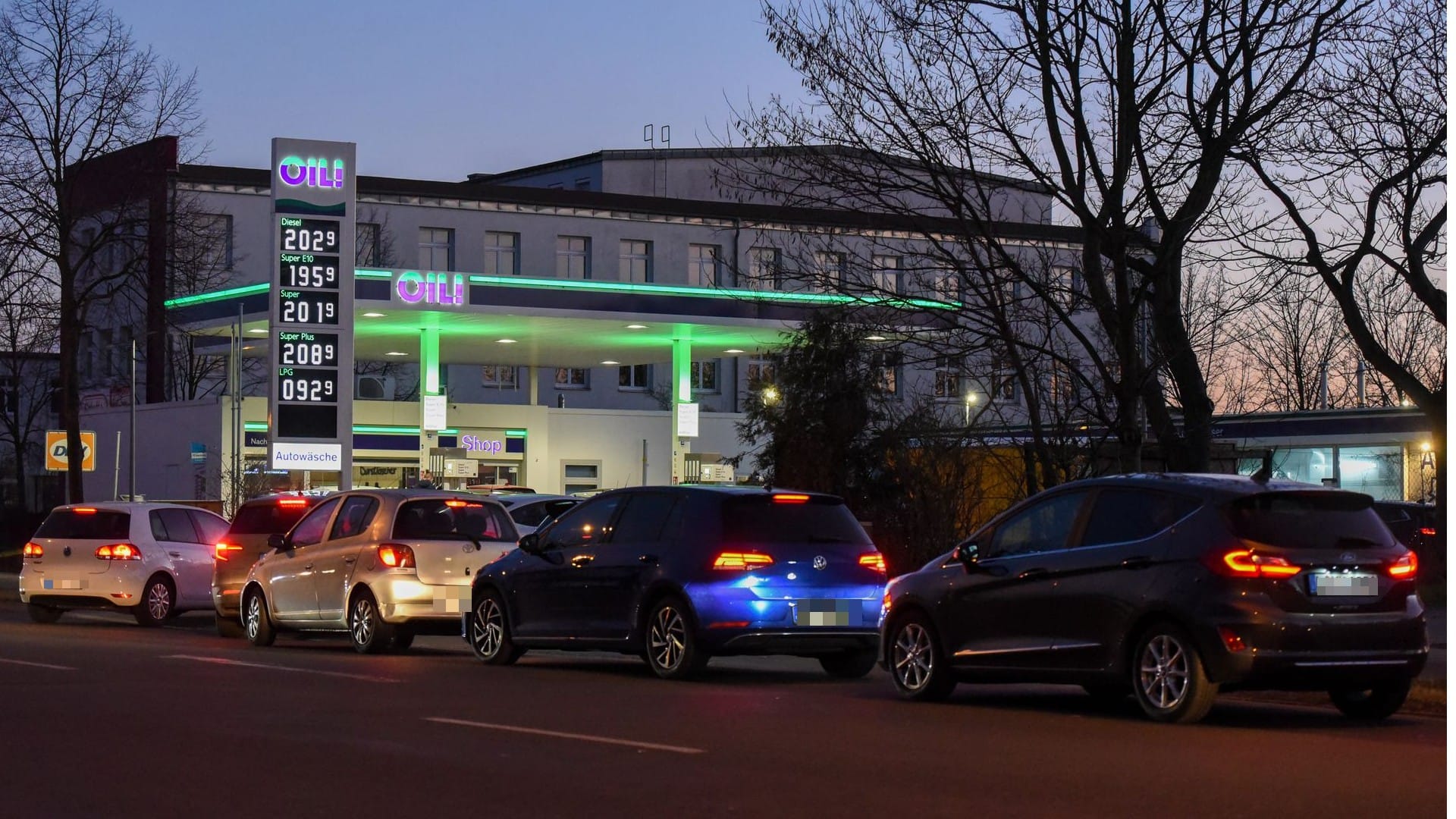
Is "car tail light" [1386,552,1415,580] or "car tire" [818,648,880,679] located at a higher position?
"car tail light" [1386,552,1415,580]

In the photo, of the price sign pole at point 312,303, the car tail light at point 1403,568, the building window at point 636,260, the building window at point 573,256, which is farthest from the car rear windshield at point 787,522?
the building window at point 636,260

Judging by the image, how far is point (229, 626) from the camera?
72.8 ft

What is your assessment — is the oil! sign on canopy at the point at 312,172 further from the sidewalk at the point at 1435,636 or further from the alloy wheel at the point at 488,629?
the alloy wheel at the point at 488,629

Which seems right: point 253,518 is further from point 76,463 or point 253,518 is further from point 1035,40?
point 76,463

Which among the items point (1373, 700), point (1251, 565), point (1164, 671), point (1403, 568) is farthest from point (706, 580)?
point (1403, 568)

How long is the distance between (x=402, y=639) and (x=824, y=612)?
592 centimetres

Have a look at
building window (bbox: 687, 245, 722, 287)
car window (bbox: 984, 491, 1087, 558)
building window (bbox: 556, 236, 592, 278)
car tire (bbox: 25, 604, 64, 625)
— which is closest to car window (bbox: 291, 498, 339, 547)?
car tire (bbox: 25, 604, 64, 625)

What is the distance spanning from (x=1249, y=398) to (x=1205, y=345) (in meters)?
48.5

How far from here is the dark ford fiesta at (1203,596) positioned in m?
11.6

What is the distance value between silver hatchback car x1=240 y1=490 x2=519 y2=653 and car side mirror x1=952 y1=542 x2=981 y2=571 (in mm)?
6059

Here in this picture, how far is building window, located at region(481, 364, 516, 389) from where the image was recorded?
2921 inches

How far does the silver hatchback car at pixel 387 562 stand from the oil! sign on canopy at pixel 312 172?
58.1 feet

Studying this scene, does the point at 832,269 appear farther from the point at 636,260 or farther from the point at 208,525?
the point at 636,260

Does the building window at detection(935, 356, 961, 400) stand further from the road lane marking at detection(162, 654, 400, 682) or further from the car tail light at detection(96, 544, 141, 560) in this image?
the car tail light at detection(96, 544, 141, 560)
